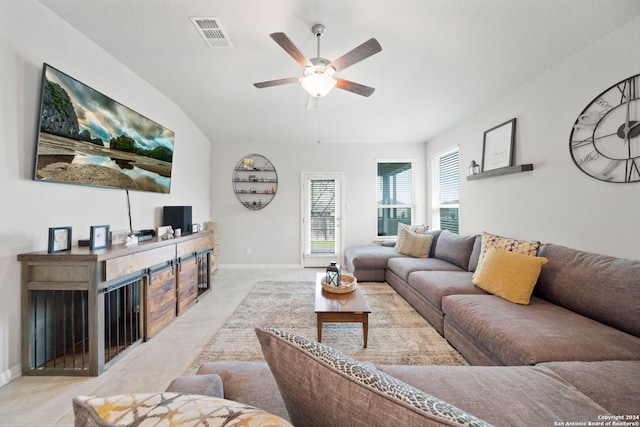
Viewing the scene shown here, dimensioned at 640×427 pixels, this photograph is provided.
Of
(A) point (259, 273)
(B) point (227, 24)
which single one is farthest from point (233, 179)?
(B) point (227, 24)

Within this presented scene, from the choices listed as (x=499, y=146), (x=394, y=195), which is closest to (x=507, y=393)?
(x=499, y=146)

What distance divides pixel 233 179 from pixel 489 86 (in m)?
4.37

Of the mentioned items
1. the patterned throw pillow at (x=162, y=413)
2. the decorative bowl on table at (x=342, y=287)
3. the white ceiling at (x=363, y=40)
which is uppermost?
the white ceiling at (x=363, y=40)

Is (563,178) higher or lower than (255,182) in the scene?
lower

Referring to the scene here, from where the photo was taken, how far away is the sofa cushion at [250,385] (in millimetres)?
856

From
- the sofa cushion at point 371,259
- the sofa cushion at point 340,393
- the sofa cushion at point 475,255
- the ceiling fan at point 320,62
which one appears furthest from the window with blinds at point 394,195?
the sofa cushion at point 340,393

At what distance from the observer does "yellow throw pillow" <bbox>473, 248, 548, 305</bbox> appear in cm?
197

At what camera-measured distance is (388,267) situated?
12.5ft

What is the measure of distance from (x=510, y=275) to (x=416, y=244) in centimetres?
189

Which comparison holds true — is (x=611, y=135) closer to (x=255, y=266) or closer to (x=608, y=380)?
(x=608, y=380)

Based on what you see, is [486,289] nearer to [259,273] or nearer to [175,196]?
[259,273]

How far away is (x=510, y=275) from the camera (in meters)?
2.06

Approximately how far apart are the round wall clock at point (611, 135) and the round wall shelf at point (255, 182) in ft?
14.0

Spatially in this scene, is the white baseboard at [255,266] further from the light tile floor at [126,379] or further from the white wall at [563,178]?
the white wall at [563,178]
